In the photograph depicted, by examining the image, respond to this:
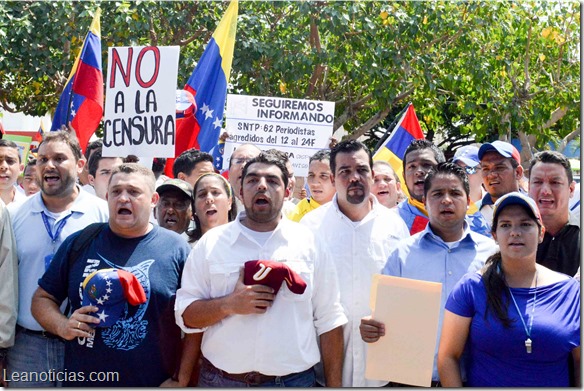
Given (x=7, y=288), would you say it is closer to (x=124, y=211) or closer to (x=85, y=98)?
(x=124, y=211)

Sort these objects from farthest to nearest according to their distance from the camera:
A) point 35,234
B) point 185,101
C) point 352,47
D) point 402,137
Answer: point 352,47 < point 402,137 < point 185,101 < point 35,234

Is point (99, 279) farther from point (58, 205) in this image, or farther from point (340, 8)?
point (340, 8)

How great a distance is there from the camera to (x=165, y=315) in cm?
415

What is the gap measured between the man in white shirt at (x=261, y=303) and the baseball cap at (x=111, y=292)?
232mm

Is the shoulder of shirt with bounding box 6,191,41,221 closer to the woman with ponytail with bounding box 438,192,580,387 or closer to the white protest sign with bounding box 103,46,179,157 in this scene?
the white protest sign with bounding box 103,46,179,157

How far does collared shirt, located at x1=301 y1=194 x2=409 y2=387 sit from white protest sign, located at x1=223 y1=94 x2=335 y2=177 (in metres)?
3.55

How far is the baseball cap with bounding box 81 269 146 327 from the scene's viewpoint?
4.01m

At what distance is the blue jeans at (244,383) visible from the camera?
4.00m

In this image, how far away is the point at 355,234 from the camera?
4.45 m

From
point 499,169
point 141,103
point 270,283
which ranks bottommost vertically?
point 270,283

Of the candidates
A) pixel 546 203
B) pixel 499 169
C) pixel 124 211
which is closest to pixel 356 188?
pixel 546 203

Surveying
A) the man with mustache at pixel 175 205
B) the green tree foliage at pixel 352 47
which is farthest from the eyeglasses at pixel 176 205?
the green tree foliage at pixel 352 47

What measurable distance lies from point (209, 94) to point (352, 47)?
602 centimetres

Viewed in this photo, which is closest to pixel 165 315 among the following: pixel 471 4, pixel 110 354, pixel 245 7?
pixel 110 354
